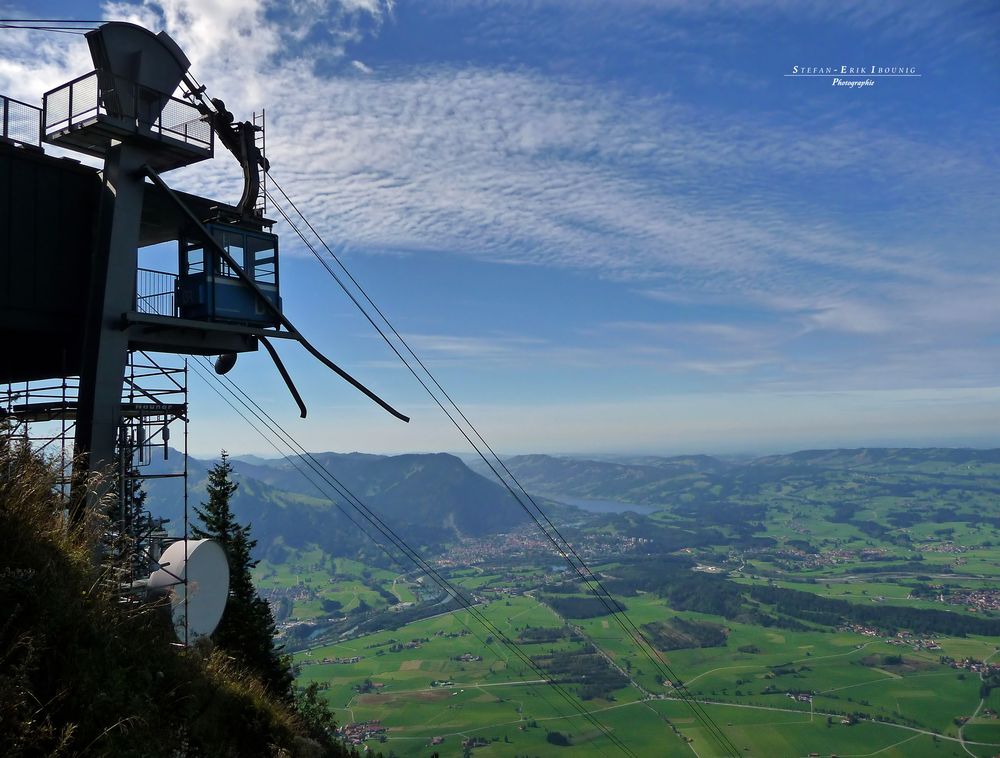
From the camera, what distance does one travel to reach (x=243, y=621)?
20.2 meters

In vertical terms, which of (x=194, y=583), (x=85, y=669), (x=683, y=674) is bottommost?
(x=683, y=674)

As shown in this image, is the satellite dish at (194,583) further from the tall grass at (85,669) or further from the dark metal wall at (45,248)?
the dark metal wall at (45,248)

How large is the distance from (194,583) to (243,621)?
864 cm

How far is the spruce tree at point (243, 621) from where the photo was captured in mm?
18812

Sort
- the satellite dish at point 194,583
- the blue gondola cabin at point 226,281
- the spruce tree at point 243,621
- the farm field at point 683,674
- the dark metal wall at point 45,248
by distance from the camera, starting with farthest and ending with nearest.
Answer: the farm field at point 683,674, the spruce tree at point 243,621, the blue gondola cabin at point 226,281, the dark metal wall at point 45,248, the satellite dish at point 194,583

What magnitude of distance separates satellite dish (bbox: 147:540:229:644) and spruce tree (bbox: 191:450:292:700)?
3351 mm

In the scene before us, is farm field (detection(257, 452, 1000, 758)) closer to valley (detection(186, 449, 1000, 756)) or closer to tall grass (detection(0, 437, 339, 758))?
valley (detection(186, 449, 1000, 756))

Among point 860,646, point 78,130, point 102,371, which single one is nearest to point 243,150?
point 78,130

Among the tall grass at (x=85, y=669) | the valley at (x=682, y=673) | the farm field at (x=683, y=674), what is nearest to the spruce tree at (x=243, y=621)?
the tall grass at (x=85, y=669)

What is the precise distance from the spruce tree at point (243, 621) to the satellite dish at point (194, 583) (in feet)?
11.0

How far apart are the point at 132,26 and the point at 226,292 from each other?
5.92m

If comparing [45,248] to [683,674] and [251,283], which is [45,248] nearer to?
[251,283]

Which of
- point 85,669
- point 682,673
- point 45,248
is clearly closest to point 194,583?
point 85,669

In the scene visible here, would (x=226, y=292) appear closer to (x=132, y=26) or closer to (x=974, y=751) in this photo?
(x=132, y=26)
